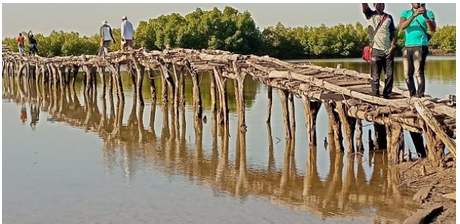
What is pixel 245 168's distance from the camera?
10.7m

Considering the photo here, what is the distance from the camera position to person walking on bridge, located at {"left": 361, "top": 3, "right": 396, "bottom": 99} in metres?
9.50

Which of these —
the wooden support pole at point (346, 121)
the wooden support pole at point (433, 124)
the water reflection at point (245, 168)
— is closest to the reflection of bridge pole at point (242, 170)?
the water reflection at point (245, 168)

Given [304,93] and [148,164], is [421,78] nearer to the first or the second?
[304,93]

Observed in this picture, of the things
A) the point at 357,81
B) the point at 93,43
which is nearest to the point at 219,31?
the point at 93,43

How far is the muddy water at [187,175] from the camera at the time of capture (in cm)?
804

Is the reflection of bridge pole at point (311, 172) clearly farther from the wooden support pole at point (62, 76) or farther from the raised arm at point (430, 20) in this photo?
the wooden support pole at point (62, 76)

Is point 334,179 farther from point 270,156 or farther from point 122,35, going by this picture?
point 122,35

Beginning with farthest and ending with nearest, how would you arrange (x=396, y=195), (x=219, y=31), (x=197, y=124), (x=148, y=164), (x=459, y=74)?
(x=219, y=31)
(x=197, y=124)
(x=148, y=164)
(x=396, y=195)
(x=459, y=74)

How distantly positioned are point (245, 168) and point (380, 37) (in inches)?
107

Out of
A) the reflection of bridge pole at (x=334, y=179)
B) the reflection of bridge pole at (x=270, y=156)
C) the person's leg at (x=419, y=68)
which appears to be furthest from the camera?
the reflection of bridge pole at (x=270, y=156)

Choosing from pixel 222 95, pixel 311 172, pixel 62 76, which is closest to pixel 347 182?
pixel 311 172

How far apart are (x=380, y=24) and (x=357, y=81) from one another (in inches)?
90.9

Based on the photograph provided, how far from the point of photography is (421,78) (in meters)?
9.17

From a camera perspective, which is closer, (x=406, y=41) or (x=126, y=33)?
(x=406, y=41)
